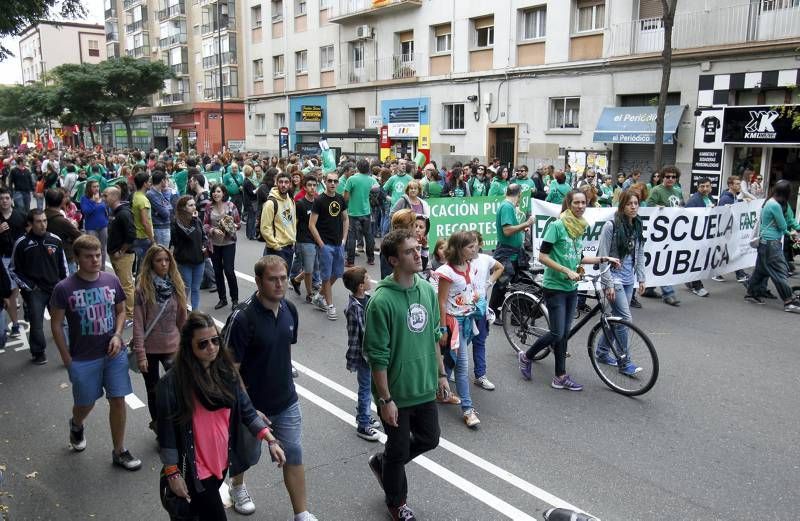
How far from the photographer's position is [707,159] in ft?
Answer: 64.4

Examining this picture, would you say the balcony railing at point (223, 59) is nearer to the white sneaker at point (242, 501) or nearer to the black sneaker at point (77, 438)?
the black sneaker at point (77, 438)

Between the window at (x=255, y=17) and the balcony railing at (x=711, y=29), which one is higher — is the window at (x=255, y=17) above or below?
above

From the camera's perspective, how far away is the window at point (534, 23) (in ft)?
79.8

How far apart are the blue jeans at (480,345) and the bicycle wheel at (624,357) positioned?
3.54 ft

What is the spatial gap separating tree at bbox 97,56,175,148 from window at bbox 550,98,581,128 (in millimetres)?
33727

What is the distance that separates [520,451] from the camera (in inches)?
197

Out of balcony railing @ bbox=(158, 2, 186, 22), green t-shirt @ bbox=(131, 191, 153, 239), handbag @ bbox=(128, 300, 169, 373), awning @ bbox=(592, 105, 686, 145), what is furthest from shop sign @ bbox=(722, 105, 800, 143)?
balcony railing @ bbox=(158, 2, 186, 22)

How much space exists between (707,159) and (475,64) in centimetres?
1085

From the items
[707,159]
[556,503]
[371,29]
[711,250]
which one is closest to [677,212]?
[711,250]

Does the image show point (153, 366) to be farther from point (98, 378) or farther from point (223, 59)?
point (223, 59)

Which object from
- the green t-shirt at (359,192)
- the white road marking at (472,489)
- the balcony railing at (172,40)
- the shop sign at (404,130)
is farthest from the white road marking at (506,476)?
the balcony railing at (172,40)

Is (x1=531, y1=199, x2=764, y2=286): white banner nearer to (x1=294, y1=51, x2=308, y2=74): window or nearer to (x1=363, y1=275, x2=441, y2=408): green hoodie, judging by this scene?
(x1=363, y1=275, x2=441, y2=408): green hoodie

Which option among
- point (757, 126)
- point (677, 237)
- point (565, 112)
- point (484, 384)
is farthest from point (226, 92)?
point (484, 384)

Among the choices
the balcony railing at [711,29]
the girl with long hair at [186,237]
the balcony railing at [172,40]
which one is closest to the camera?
the girl with long hair at [186,237]
